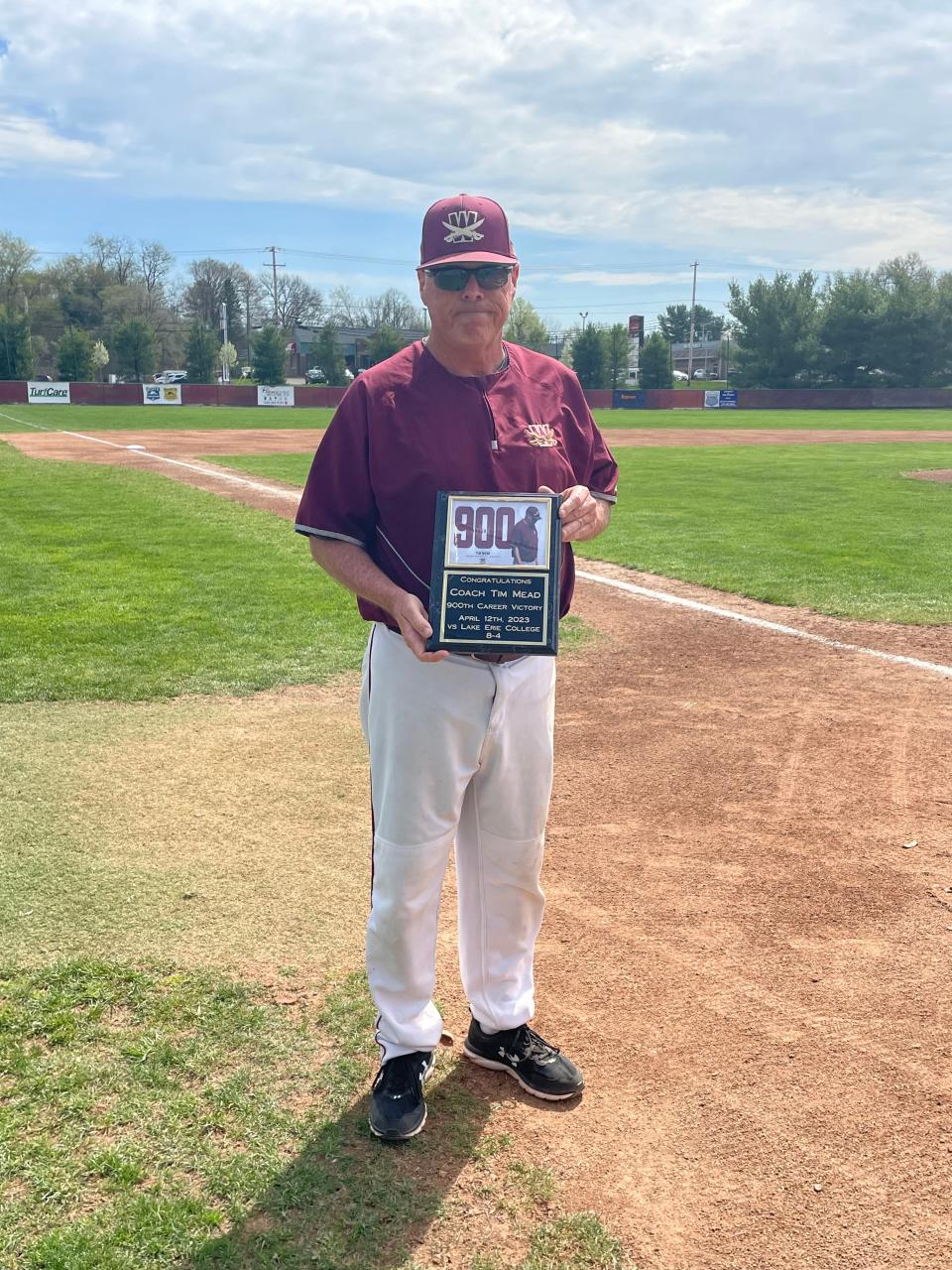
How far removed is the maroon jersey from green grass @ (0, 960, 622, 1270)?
1.30m

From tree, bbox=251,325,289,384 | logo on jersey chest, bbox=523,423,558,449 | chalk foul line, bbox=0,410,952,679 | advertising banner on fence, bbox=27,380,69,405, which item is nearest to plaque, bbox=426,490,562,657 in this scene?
logo on jersey chest, bbox=523,423,558,449

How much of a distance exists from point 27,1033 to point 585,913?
1.85m

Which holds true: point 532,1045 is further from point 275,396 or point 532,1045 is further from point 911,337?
point 911,337

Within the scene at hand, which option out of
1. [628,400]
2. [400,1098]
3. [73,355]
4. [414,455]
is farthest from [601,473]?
[73,355]

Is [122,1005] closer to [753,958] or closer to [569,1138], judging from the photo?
[569,1138]

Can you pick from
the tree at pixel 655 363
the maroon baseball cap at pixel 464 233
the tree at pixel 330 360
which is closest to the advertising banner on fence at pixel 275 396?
the tree at pixel 330 360

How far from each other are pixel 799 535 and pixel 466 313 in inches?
434

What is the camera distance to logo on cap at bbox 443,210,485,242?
101 inches

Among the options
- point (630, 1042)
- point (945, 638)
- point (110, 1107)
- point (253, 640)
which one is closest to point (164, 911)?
point (110, 1107)

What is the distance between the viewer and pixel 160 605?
8859 mm

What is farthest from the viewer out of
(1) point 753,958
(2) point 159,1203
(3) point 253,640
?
(3) point 253,640

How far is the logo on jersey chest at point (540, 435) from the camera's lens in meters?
2.62

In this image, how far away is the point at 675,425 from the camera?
43250 mm

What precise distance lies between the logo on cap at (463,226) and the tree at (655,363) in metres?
65.5
